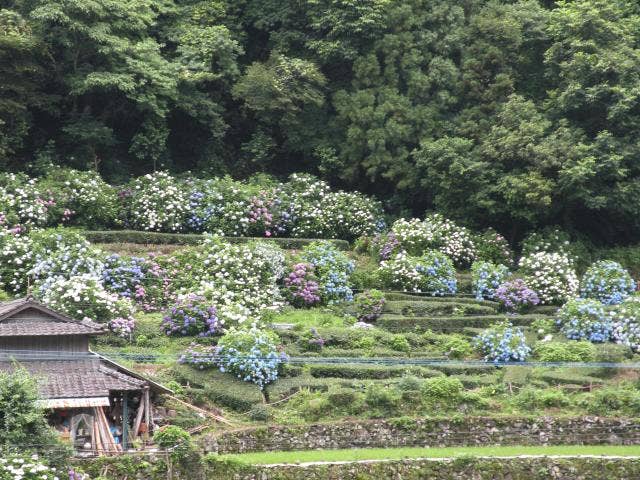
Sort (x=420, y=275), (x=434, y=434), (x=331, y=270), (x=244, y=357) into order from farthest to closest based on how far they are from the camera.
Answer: (x=420, y=275) → (x=331, y=270) → (x=244, y=357) → (x=434, y=434)

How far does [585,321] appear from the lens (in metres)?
38.8

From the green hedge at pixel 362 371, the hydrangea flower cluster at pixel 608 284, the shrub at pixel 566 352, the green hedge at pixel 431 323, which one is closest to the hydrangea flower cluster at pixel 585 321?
the shrub at pixel 566 352

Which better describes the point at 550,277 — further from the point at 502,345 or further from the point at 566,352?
the point at 502,345

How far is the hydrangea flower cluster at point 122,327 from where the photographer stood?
3553 cm

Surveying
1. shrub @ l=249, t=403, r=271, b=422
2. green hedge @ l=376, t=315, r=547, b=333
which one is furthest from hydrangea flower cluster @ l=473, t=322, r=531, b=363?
shrub @ l=249, t=403, r=271, b=422

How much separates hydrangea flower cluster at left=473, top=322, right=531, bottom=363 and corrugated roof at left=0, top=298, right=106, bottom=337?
1161cm

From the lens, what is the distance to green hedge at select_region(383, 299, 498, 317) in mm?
40281

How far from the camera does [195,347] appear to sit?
34594 mm

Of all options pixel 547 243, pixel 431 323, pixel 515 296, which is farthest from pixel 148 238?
pixel 547 243

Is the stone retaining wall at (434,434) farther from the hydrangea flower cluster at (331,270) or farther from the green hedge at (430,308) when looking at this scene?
the hydrangea flower cluster at (331,270)

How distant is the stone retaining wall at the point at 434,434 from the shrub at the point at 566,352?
192 inches

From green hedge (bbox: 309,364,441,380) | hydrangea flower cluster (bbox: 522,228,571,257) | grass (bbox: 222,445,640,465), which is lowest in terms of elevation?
grass (bbox: 222,445,640,465)

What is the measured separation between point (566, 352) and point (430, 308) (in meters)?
5.39

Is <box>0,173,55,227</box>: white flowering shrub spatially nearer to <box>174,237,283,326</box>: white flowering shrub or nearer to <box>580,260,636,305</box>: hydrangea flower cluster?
<box>174,237,283,326</box>: white flowering shrub
